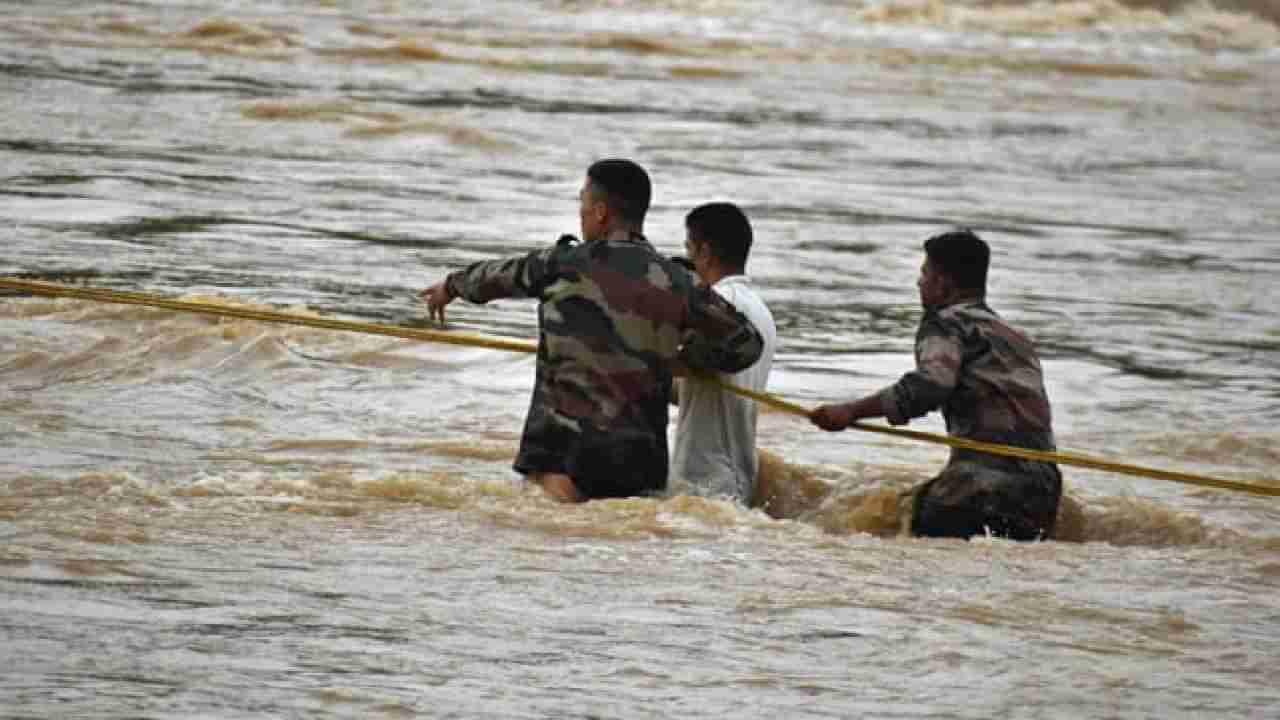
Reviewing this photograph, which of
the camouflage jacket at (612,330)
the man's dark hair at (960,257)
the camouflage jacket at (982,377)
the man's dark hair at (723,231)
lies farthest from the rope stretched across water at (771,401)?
the man's dark hair at (960,257)

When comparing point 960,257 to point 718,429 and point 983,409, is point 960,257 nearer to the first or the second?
point 983,409

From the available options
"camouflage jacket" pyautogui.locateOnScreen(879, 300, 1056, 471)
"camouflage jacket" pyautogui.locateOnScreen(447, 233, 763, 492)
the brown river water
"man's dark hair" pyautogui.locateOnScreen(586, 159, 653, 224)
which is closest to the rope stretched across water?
"camouflage jacket" pyautogui.locateOnScreen(879, 300, 1056, 471)

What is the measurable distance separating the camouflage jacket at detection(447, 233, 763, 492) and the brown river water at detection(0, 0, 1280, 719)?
32 cm

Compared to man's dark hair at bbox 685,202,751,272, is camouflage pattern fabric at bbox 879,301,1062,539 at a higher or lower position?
lower

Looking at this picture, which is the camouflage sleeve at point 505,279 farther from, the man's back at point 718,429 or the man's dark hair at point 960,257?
the man's dark hair at point 960,257

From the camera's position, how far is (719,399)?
9.58 m

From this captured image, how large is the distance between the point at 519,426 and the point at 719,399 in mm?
2842

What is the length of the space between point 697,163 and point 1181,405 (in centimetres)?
1194

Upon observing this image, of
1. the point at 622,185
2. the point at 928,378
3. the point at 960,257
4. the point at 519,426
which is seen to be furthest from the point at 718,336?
the point at 519,426

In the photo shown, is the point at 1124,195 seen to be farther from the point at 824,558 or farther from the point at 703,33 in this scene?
the point at 703,33

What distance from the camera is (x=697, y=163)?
25531 millimetres

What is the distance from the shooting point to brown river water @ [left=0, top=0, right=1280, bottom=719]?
7613mm

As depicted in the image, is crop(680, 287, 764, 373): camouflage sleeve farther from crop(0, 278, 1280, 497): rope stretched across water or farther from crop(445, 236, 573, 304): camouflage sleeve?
crop(445, 236, 573, 304): camouflage sleeve

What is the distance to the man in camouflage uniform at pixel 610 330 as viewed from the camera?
9344mm
